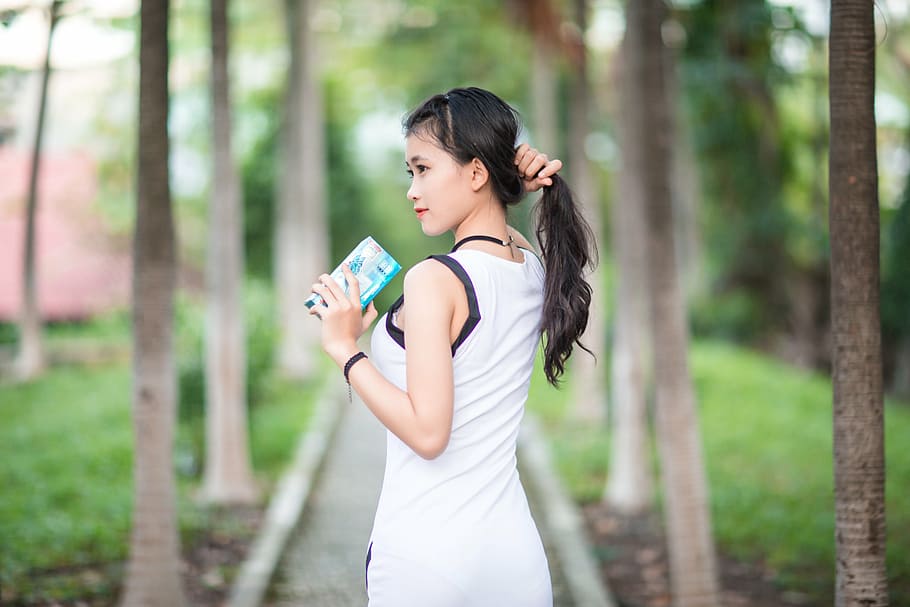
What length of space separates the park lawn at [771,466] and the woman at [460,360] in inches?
163

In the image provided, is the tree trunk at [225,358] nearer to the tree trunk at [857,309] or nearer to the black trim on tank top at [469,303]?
the tree trunk at [857,309]

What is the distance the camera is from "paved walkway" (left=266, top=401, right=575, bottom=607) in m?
6.36

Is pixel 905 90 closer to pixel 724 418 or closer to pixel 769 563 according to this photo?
pixel 724 418

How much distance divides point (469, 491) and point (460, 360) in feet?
0.97

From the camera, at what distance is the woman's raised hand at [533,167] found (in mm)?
2434

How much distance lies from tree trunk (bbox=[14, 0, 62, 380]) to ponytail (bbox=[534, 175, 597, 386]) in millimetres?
9655

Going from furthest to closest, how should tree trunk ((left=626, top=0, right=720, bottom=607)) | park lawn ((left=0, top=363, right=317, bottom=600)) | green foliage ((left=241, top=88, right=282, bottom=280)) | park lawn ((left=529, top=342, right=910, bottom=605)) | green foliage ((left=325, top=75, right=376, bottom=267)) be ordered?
green foliage ((left=325, top=75, right=376, bottom=267))
green foliage ((left=241, top=88, right=282, bottom=280))
park lawn ((left=529, top=342, right=910, bottom=605))
park lawn ((left=0, top=363, right=317, bottom=600))
tree trunk ((left=626, top=0, right=720, bottom=607))

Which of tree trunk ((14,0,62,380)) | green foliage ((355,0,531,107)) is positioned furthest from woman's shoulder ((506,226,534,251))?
green foliage ((355,0,531,107))

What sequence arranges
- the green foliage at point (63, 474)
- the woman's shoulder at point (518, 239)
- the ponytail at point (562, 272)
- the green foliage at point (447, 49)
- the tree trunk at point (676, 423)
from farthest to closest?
the green foliage at point (447, 49), the green foliage at point (63, 474), the tree trunk at point (676, 423), the woman's shoulder at point (518, 239), the ponytail at point (562, 272)

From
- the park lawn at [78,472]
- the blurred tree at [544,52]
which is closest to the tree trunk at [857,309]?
the park lawn at [78,472]

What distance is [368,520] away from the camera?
8312mm

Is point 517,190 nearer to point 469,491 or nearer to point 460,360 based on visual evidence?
point 460,360

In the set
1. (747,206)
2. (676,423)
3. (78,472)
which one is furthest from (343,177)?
(676,423)

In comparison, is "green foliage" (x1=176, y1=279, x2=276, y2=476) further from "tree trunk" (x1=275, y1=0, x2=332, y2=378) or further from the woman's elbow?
the woman's elbow
